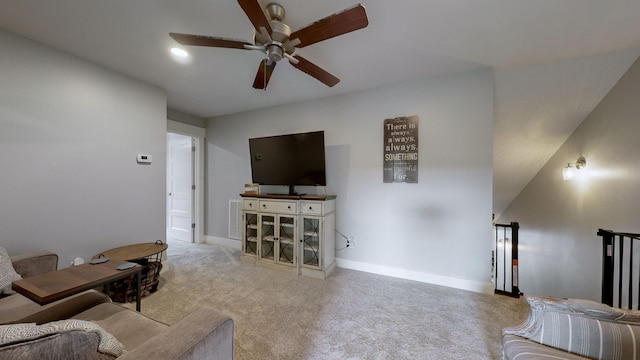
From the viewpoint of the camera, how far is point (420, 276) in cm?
271

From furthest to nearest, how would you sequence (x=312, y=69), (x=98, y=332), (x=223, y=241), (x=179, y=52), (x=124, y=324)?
(x=223, y=241), (x=179, y=52), (x=312, y=69), (x=124, y=324), (x=98, y=332)

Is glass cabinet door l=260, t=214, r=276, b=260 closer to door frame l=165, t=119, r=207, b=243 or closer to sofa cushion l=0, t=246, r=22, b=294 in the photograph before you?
door frame l=165, t=119, r=207, b=243

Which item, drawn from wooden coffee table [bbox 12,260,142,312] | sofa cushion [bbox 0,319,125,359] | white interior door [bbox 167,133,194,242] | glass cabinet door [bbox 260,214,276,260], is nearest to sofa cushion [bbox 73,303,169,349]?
wooden coffee table [bbox 12,260,142,312]

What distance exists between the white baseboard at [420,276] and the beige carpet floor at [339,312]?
0.23 feet

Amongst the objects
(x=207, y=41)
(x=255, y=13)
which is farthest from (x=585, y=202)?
(x=207, y=41)

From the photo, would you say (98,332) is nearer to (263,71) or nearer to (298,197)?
(263,71)

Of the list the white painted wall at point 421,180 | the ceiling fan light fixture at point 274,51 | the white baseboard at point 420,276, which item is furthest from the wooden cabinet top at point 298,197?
the ceiling fan light fixture at point 274,51

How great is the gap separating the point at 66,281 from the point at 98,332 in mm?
1031

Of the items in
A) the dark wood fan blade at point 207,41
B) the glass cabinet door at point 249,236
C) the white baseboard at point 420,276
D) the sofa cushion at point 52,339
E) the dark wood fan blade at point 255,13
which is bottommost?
the white baseboard at point 420,276

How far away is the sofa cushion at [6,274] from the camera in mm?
1457

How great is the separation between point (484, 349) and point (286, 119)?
11.2ft

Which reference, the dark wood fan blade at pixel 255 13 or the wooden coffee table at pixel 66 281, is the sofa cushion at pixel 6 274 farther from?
the dark wood fan blade at pixel 255 13

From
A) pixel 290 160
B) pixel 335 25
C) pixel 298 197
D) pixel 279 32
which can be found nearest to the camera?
pixel 335 25

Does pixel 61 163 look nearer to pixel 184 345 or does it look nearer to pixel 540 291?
pixel 184 345
